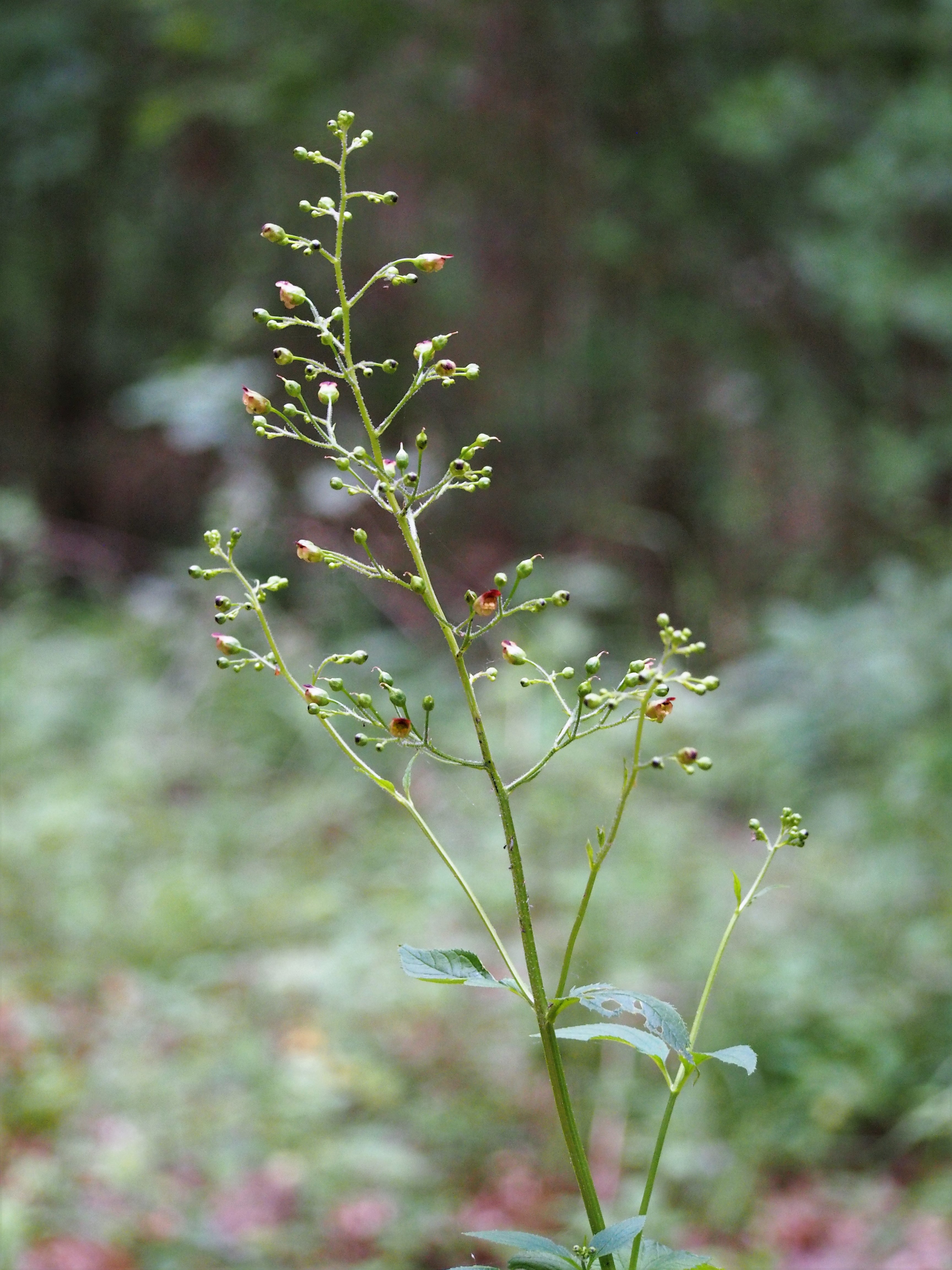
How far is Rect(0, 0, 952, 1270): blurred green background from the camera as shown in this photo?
2531 millimetres

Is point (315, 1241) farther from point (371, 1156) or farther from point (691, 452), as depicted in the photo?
point (691, 452)

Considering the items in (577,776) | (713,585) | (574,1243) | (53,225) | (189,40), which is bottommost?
(574,1243)

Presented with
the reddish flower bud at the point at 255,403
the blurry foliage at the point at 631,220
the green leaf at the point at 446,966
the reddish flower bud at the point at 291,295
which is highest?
the blurry foliage at the point at 631,220

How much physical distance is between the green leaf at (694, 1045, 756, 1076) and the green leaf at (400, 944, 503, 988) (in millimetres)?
108

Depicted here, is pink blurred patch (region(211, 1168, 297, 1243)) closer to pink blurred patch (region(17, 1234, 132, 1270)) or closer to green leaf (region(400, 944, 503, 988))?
pink blurred patch (region(17, 1234, 132, 1270))

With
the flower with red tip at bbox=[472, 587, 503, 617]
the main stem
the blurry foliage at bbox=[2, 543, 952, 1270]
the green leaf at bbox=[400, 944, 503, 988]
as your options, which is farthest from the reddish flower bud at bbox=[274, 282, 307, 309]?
the blurry foliage at bbox=[2, 543, 952, 1270]

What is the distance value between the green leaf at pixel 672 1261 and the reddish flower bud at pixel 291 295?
511mm

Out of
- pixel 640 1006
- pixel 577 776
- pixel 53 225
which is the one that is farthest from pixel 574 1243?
pixel 53 225

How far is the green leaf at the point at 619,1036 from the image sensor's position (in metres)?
0.56

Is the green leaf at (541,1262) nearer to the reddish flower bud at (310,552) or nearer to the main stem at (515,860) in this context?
the main stem at (515,860)

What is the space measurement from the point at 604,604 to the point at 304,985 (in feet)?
8.76

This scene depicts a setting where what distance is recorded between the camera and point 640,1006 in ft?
2.07

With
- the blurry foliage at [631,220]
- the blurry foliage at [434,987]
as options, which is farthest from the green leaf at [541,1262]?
the blurry foliage at [631,220]

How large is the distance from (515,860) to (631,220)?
5.39 metres
